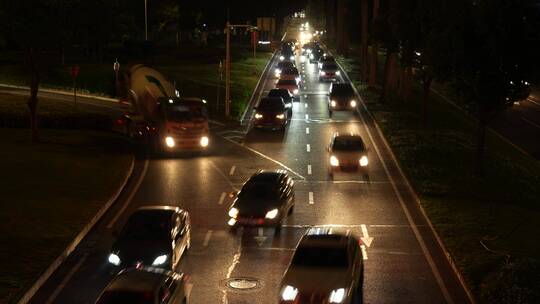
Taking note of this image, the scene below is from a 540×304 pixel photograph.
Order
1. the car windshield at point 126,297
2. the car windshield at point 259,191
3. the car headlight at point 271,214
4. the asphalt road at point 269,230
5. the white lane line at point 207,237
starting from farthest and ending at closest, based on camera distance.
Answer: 1. the car windshield at point 259,191
2. the car headlight at point 271,214
3. the white lane line at point 207,237
4. the asphalt road at point 269,230
5. the car windshield at point 126,297

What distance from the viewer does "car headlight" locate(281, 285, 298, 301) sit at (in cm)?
1655

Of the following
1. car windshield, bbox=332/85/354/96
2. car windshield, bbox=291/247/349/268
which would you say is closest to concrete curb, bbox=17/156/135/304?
car windshield, bbox=291/247/349/268

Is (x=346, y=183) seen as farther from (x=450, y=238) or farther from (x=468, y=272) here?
(x=468, y=272)

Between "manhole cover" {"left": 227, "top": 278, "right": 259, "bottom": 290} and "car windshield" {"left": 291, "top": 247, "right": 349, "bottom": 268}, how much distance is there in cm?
228

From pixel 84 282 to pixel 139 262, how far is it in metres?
1.51

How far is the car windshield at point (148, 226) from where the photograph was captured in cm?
2084

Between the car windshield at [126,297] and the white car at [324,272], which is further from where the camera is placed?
the white car at [324,272]

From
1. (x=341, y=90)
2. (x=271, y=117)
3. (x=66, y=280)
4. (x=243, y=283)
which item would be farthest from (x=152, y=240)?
(x=341, y=90)

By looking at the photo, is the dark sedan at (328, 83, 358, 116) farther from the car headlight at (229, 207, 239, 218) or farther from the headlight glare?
the car headlight at (229, 207, 239, 218)

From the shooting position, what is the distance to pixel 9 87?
189 ft

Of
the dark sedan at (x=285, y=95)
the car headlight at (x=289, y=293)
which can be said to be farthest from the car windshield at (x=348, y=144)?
the car headlight at (x=289, y=293)

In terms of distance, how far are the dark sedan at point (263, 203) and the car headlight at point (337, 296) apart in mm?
8279

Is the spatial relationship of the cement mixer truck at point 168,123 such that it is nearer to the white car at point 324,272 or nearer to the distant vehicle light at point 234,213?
the distant vehicle light at point 234,213

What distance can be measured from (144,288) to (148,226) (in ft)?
19.0
